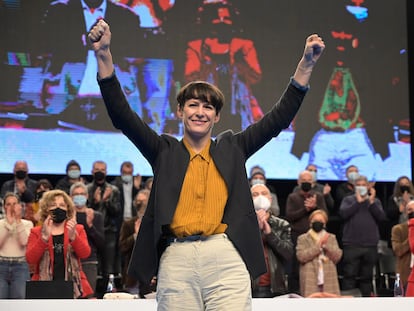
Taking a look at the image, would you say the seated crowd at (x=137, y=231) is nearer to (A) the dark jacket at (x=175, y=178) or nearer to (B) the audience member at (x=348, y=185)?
(B) the audience member at (x=348, y=185)

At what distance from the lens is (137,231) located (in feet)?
19.9

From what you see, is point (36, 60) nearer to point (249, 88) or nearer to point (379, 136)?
point (249, 88)

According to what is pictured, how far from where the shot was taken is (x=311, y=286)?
7219 mm

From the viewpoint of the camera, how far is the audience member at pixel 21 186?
8172 mm

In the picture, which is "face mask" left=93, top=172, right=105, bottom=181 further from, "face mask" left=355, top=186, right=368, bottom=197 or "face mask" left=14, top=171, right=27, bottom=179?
"face mask" left=355, top=186, right=368, bottom=197

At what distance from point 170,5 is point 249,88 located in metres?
1.59

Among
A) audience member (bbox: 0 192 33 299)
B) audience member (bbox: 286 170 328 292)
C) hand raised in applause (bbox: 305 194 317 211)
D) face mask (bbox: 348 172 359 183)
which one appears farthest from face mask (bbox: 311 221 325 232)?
audience member (bbox: 0 192 33 299)

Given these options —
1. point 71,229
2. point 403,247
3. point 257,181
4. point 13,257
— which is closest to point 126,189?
point 257,181

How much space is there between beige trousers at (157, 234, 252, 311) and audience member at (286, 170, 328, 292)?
5290 millimetres

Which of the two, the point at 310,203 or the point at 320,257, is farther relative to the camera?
the point at 310,203

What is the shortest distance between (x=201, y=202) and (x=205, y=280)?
0.93 feet

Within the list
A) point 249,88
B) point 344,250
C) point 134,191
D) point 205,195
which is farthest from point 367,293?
point 205,195

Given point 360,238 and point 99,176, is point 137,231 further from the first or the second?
point 360,238

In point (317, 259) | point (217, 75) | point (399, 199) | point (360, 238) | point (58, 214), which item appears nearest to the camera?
point (58, 214)
